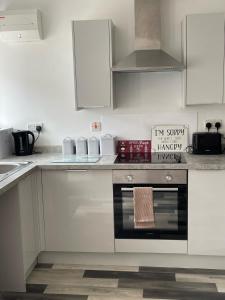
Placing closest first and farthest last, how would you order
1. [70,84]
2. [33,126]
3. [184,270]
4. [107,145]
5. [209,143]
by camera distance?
[184,270] → [209,143] → [107,145] → [70,84] → [33,126]

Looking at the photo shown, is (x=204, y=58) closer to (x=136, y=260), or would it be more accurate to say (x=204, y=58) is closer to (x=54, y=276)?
(x=136, y=260)

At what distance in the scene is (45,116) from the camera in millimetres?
3240

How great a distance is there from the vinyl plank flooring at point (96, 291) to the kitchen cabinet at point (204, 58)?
1568mm

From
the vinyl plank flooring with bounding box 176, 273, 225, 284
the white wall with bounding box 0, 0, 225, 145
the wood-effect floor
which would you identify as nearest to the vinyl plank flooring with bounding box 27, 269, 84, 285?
the wood-effect floor

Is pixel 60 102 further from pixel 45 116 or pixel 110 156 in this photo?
pixel 110 156

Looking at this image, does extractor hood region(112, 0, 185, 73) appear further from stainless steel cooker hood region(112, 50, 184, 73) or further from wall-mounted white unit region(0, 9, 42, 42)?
wall-mounted white unit region(0, 9, 42, 42)

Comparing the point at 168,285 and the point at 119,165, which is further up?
the point at 119,165

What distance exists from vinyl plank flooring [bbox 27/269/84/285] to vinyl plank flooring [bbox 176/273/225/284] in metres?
0.79

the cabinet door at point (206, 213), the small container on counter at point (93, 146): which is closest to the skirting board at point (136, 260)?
the cabinet door at point (206, 213)

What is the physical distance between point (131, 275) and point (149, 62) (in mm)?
1713

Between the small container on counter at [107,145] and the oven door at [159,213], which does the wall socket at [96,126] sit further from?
the oven door at [159,213]

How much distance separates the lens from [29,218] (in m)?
2.56

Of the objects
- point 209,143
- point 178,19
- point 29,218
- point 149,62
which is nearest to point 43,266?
point 29,218

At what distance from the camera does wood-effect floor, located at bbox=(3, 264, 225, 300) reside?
7.77ft
